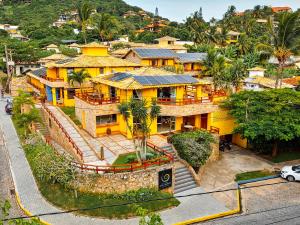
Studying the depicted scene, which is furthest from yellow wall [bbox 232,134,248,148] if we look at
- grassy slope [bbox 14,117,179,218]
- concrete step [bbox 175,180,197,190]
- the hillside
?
the hillside

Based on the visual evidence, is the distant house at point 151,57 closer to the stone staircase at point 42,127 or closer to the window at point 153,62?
the window at point 153,62

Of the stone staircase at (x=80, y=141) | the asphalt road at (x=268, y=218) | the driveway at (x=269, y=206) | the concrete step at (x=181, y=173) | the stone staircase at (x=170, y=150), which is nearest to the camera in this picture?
the asphalt road at (x=268, y=218)

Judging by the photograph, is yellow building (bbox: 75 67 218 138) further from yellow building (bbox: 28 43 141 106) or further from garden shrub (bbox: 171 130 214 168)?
yellow building (bbox: 28 43 141 106)

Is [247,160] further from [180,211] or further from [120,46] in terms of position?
[120,46]

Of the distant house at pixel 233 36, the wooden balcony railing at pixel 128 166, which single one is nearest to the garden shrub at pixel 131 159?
the wooden balcony railing at pixel 128 166

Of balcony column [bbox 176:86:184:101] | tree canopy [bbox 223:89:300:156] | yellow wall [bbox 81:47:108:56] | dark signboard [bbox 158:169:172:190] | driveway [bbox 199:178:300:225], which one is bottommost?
driveway [bbox 199:178:300:225]

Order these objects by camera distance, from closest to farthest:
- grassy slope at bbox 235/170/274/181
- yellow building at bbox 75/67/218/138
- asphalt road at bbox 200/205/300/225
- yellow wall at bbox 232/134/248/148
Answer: asphalt road at bbox 200/205/300/225
grassy slope at bbox 235/170/274/181
yellow building at bbox 75/67/218/138
yellow wall at bbox 232/134/248/148

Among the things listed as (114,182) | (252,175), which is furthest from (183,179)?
(252,175)
